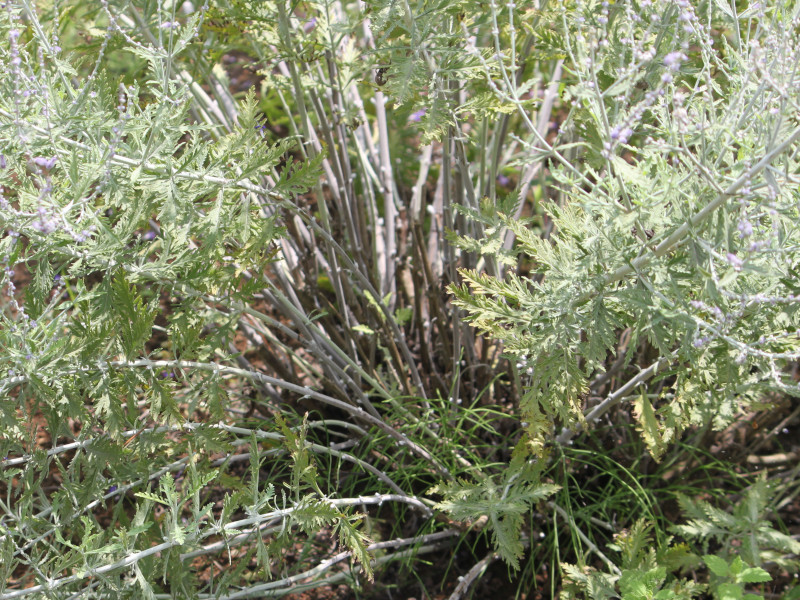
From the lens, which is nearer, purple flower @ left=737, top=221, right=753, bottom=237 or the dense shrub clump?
purple flower @ left=737, top=221, right=753, bottom=237

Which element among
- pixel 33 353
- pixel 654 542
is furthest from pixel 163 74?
pixel 654 542

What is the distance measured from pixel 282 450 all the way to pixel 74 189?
854mm

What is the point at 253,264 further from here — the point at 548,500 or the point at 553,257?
the point at 548,500

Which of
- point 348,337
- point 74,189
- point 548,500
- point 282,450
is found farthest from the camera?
point 348,337

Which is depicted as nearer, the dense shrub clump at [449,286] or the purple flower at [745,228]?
the purple flower at [745,228]

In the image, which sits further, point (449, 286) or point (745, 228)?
point (449, 286)

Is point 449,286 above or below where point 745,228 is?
below

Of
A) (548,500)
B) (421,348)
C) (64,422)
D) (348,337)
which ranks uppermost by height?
(64,422)

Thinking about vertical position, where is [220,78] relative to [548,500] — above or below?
above

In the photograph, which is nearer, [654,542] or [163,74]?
[163,74]

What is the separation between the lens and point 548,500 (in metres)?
2.04

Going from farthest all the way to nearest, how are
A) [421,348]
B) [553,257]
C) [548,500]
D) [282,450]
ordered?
[421,348]
[548,500]
[282,450]
[553,257]

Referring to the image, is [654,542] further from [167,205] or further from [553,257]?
[167,205]

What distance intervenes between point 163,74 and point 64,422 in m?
0.77
